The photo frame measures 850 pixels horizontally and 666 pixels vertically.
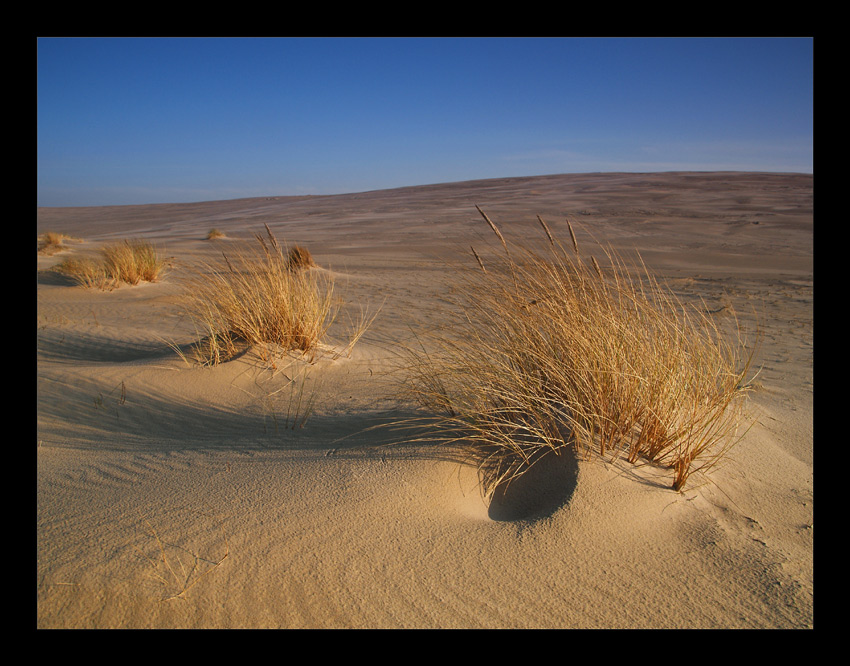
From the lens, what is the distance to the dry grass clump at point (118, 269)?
9.24 metres

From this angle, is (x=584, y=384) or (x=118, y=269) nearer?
(x=584, y=384)

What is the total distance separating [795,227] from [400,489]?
64.1ft

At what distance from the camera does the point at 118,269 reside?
9258 mm

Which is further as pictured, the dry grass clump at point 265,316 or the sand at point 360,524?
the dry grass clump at point 265,316

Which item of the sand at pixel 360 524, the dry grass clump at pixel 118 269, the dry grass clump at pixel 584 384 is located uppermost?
the dry grass clump at pixel 118 269

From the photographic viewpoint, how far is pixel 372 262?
13.6 m

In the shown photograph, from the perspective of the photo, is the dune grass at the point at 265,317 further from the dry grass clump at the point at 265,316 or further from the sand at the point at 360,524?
the sand at the point at 360,524

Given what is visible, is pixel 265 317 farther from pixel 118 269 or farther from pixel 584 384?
pixel 118 269

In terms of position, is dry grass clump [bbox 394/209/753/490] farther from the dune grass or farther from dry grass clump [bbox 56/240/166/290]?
dry grass clump [bbox 56/240/166/290]

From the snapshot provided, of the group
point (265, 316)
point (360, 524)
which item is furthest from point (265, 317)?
point (360, 524)

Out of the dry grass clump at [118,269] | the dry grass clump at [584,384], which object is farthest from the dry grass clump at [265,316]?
the dry grass clump at [118,269]

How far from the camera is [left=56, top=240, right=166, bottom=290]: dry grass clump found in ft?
30.3
